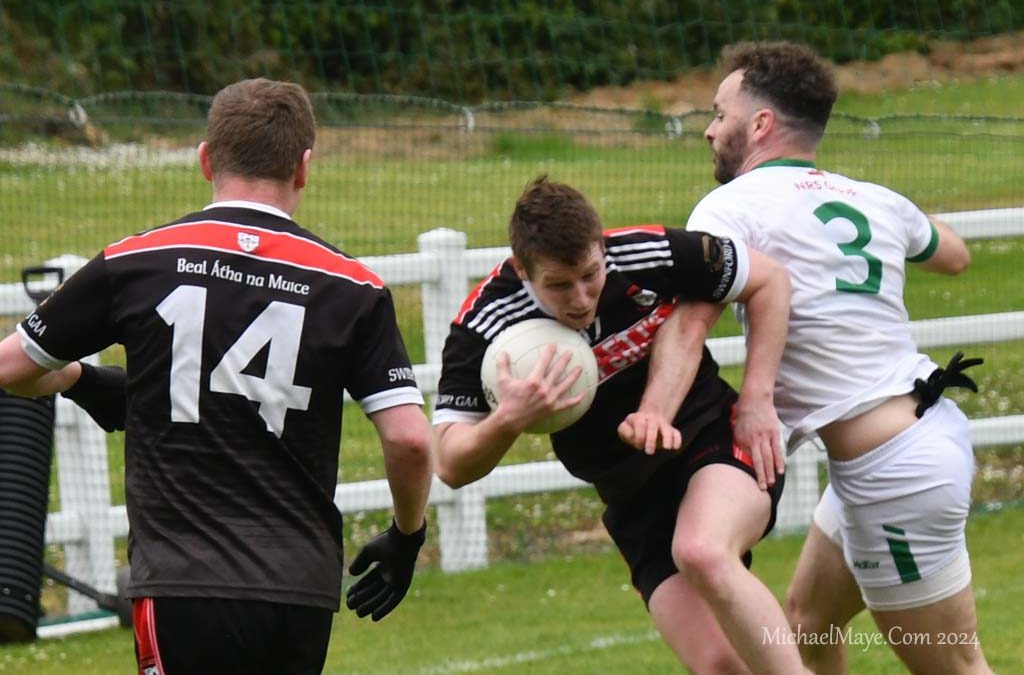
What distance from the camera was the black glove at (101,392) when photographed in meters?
4.31

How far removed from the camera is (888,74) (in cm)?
1253

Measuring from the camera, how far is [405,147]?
12.5m

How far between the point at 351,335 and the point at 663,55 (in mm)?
9663

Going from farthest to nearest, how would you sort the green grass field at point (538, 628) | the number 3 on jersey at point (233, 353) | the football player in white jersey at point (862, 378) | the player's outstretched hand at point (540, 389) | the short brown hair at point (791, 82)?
the green grass field at point (538, 628), the short brown hair at point (791, 82), the football player in white jersey at point (862, 378), the player's outstretched hand at point (540, 389), the number 3 on jersey at point (233, 353)

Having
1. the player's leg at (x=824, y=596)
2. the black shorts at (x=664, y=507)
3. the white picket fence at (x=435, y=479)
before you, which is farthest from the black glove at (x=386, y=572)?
the white picket fence at (x=435, y=479)

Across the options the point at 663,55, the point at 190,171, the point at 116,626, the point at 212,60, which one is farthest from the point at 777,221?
the point at 190,171

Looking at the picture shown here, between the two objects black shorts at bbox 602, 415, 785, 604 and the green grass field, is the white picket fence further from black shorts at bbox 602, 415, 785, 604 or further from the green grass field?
black shorts at bbox 602, 415, 785, 604

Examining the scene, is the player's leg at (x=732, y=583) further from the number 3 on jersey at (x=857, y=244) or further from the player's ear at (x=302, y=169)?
the player's ear at (x=302, y=169)

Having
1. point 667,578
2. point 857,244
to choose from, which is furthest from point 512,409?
point 857,244

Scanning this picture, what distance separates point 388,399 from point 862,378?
1637mm

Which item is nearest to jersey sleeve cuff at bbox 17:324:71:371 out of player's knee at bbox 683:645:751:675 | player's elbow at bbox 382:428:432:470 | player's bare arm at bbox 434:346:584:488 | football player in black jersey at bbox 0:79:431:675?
football player in black jersey at bbox 0:79:431:675

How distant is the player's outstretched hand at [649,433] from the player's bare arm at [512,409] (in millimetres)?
158

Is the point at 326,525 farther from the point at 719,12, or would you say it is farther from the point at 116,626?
the point at 719,12

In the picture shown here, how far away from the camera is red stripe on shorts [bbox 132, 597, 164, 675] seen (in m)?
3.78
